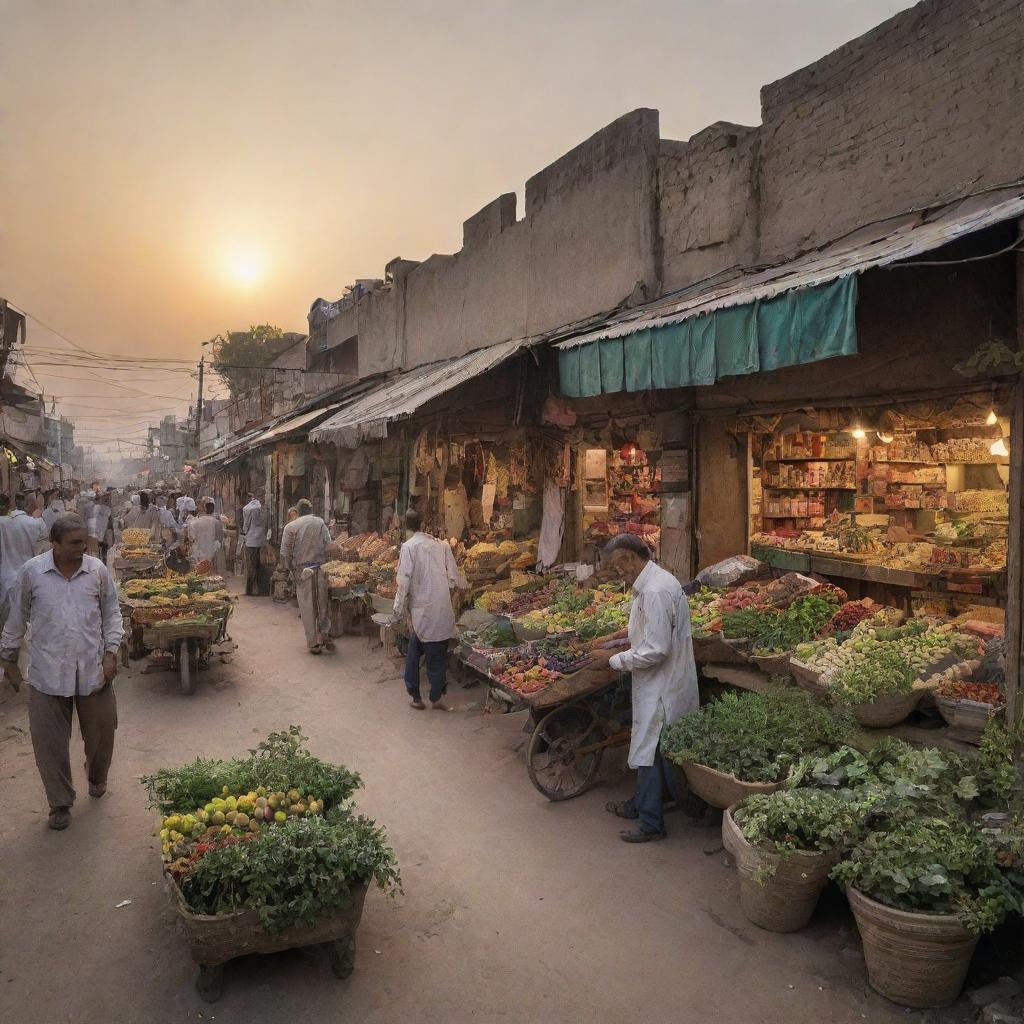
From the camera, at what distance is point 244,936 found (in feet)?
10.5

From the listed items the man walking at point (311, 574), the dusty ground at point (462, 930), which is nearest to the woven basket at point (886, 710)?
the dusty ground at point (462, 930)

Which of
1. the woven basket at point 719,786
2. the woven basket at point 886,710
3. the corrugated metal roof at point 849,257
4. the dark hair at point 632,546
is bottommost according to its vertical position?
the woven basket at point 719,786

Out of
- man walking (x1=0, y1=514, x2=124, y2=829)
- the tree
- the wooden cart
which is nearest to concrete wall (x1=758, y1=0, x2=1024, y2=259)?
the wooden cart

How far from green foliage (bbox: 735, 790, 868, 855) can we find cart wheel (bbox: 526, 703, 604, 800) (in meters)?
1.96

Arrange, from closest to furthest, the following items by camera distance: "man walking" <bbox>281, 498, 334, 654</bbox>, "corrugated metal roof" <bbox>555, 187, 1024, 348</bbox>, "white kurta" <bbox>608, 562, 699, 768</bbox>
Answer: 1. "corrugated metal roof" <bbox>555, 187, 1024, 348</bbox>
2. "white kurta" <bbox>608, 562, 699, 768</bbox>
3. "man walking" <bbox>281, 498, 334, 654</bbox>

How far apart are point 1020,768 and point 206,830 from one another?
4.32 m

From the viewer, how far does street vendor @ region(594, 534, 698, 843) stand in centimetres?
480

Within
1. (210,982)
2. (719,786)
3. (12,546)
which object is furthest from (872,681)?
(12,546)

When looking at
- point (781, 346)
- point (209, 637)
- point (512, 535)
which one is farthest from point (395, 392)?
point (781, 346)

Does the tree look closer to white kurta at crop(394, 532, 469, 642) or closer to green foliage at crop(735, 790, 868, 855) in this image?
white kurta at crop(394, 532, 469, 642)

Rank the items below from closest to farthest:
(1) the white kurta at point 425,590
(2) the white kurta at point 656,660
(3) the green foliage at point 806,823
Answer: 1. (3) the green foliage at point 806,823
2. (2) the white kurta at point 656,660
3. (1) the white kurta at point 425,590

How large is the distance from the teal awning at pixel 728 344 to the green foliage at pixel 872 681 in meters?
2.19

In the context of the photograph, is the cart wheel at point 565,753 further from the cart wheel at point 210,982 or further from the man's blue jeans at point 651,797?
the cart wheel at point 210,982

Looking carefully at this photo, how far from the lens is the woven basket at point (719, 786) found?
4230mm
